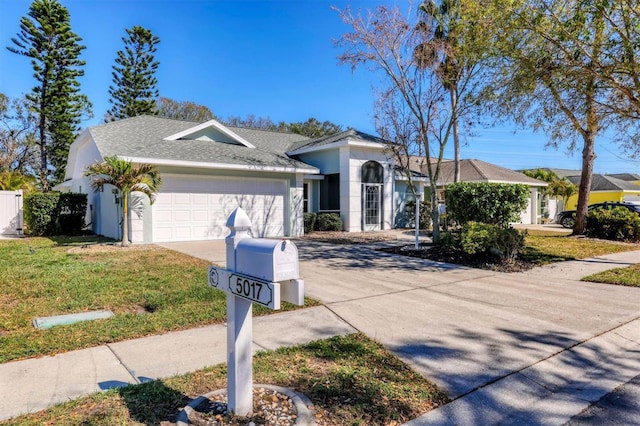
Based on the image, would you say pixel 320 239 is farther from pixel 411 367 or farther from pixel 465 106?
pixel 411 367

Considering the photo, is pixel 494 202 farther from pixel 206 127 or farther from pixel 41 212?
pixel 41 212

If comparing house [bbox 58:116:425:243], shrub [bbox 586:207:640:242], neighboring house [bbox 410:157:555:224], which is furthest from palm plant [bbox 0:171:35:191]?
shrub [bbox 586:207:640:242]

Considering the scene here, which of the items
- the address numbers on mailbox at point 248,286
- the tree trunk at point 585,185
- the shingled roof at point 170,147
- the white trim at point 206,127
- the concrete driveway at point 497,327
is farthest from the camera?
the tree trunk at point 585,185

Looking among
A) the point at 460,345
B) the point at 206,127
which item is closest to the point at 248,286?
the point at 460,345

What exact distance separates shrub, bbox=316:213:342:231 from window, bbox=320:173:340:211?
0.82 metres

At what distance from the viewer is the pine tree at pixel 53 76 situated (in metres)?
24.8

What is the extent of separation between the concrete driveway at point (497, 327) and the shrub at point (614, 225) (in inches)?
336

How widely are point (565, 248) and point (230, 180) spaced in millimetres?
12008

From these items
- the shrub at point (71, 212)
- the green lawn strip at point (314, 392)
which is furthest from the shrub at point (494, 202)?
the shrub at point (71, 212)

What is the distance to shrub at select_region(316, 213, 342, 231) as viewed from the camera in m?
17.8

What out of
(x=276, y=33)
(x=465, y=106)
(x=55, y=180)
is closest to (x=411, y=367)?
(x=465, y=106)

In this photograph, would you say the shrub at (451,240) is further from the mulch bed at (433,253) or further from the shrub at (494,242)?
the shrub at (494,242)

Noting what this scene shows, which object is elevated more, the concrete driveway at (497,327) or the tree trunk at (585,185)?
the tree trunk at (585,185)

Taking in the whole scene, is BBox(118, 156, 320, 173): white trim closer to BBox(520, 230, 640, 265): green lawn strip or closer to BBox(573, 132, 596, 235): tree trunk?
BBox(520, 230, 640, 265): green lawn strip
